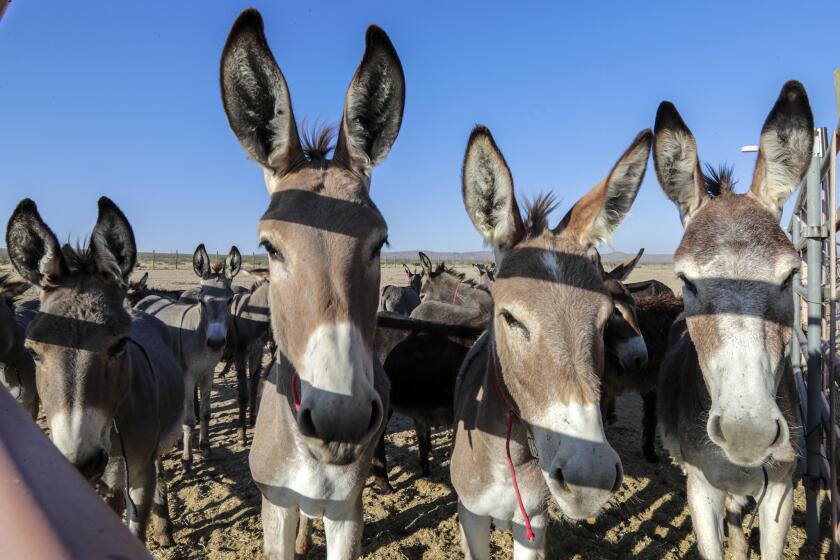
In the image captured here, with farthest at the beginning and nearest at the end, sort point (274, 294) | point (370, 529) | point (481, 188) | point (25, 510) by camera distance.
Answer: point (370, 529) → point (481, 188) → point (274, 294) → point (25, 510)

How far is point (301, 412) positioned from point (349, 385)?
215 millimetres

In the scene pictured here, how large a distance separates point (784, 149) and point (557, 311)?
6.88ft

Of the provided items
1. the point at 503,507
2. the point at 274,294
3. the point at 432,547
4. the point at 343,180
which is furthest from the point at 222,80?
the point at 432,547

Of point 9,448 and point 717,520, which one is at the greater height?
point 9,448

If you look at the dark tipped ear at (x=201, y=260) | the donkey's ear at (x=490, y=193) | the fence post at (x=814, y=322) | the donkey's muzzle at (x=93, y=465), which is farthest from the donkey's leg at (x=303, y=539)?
the dark tipped ear at (x=201, y=260)

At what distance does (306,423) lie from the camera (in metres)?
1.78

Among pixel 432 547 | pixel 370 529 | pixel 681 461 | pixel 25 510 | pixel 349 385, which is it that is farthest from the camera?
pixel 370 529

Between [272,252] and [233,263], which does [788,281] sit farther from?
[233,263]

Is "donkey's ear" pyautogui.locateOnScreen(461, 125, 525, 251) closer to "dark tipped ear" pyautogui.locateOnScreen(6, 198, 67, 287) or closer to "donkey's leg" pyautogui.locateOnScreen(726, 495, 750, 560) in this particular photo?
"dark tipped ear" pyautogui.locateOnScreen(6, 198, 67, 287)

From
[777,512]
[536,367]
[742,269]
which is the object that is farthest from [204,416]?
[742,269]

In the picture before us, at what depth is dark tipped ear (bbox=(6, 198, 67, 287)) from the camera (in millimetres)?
2945

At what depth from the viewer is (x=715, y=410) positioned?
239 centimetres

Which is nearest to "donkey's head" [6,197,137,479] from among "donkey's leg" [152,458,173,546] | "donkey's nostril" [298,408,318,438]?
"donkey's nostril" [298,408,318,438]

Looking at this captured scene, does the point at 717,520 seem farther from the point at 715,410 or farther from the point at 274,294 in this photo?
the point at 274,294
